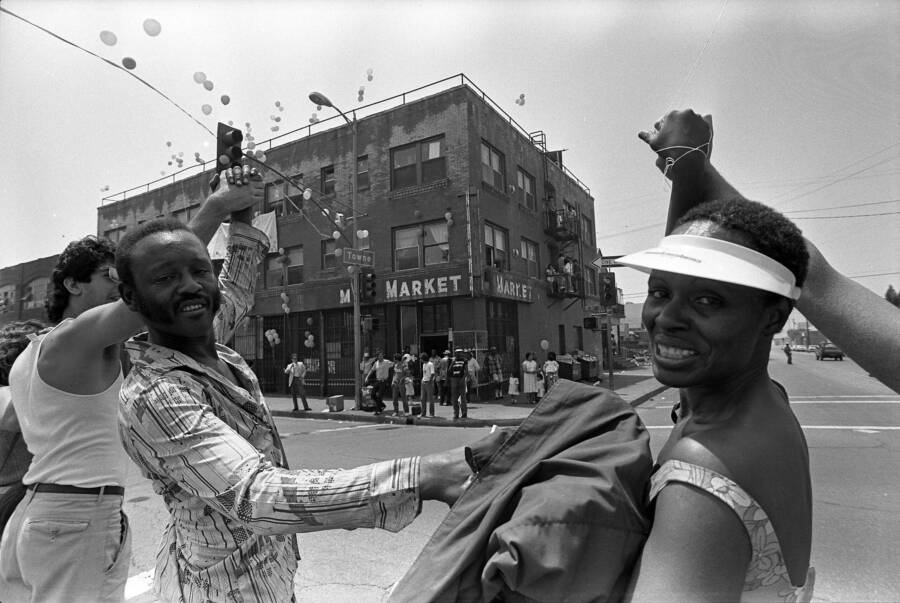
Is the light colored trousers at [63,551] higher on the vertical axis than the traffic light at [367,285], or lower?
lower

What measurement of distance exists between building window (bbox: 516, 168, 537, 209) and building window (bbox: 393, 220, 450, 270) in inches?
184

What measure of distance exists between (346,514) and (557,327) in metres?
22.2

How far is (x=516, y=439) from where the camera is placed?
1073 millimetres

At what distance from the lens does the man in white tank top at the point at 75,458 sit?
1985 mm

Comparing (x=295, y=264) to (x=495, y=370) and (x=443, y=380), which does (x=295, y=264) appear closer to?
(x=443, y=380)

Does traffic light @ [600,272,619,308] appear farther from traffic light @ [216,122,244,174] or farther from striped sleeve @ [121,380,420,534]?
striped sleeve @ [121,380,420,534]

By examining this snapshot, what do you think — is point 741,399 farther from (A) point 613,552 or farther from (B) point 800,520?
(A) point 613,552

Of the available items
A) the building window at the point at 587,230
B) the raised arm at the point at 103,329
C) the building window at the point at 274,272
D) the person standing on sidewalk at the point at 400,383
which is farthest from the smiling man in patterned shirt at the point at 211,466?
the building window at the point at 587,230

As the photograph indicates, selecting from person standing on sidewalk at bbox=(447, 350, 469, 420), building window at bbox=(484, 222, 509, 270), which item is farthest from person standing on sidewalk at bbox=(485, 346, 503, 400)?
person standing on sidewalk at bbox=(447, 350, 469, 420)

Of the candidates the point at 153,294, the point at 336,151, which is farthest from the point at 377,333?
the point at 153,294

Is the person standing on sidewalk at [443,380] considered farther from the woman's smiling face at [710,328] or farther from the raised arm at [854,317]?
the woman's smiling face at [710,328]

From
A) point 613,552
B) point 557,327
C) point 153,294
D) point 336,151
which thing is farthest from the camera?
point 557,327

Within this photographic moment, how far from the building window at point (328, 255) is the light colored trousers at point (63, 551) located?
17844 millimetres

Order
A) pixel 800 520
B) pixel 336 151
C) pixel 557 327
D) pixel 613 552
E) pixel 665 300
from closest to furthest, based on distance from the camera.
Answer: pixel 613 552, pixel 800 520, pixel 665 300, pixel 336 151, pixel 557 327
